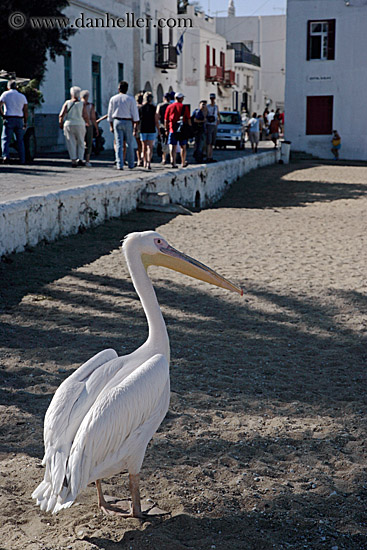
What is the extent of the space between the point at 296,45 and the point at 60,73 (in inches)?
512

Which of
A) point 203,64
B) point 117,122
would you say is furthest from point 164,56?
point 117,122

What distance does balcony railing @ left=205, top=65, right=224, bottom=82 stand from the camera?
4578 cm

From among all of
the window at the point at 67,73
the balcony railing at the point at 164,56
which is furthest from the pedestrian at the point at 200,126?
the balcony railing at the point at 164,56

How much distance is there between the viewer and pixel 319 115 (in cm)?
3053

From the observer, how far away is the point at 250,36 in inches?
2227

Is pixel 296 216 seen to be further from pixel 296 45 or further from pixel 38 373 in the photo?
pixel 296 45

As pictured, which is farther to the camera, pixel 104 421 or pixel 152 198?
pixel 152 198

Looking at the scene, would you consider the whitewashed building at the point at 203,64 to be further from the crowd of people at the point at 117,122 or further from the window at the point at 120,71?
the crowd of people at the point at 117,122

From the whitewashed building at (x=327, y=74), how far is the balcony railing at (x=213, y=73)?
1609 centimetres

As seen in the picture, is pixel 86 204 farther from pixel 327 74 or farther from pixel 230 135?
pixel 327 74

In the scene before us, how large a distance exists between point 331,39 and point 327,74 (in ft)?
4.85

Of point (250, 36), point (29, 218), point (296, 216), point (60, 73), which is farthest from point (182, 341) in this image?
point (250, 36)

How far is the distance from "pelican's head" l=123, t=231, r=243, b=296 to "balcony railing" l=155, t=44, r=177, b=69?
3089 cm

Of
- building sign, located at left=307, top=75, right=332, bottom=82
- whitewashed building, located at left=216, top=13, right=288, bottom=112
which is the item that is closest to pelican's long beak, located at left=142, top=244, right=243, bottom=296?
building sign, located at left=307, top=75, right=332, bottom=82
